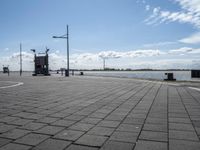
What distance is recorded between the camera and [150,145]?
Answer: 11.9 ft

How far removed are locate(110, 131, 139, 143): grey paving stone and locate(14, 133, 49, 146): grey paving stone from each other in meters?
1.32

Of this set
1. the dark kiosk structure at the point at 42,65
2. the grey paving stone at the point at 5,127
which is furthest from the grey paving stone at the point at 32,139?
the dark kiosk structure at the point at 42,65

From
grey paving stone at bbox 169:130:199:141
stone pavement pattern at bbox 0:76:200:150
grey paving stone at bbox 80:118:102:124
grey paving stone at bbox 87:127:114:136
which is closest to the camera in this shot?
stone pavement pattern at bbox 0:76:200:150

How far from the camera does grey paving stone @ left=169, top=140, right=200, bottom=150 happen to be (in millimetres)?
3498

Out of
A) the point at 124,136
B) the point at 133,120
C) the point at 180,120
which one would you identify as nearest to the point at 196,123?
the point at 180,120

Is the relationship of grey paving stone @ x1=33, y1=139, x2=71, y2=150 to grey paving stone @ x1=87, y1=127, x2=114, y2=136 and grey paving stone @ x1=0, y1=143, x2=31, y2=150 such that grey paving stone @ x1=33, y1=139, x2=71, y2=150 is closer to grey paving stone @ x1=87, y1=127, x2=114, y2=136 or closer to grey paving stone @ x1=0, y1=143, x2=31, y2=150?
grey paving stone @ x1=0, y1=143, x2=31, y2=150

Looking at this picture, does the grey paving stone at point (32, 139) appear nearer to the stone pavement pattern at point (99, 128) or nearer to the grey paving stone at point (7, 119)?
the stone pavement pattern at point (99, 128)

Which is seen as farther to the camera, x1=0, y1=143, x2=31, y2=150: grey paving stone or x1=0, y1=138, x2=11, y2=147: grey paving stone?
x1=0, y1=138, x2=11, y2=147: grey paving stone

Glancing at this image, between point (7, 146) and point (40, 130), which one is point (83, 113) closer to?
point (40, 130)

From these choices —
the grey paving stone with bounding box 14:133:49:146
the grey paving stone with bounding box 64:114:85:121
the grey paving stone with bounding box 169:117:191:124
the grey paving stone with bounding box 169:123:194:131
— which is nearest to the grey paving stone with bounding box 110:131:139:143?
the grey paving stone with bounding box 169:123:194:131

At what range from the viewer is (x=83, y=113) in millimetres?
6125

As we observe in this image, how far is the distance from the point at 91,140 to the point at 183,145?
5.32 feet

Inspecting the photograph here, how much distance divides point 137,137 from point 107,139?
594 millimetres

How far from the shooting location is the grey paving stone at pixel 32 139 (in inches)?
147
